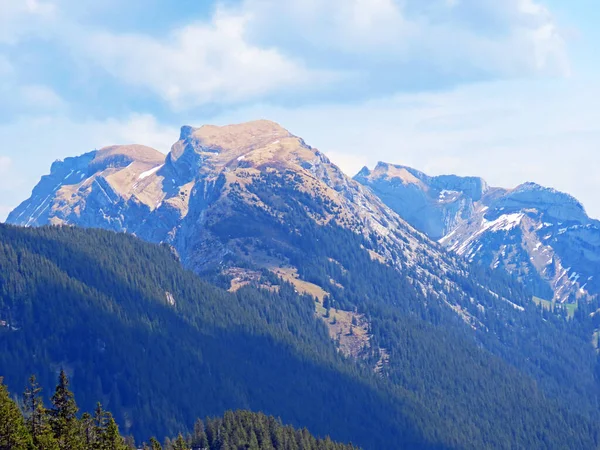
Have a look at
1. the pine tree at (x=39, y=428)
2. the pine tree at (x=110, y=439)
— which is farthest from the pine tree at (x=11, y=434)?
the pine tree at (x=110, y=439)

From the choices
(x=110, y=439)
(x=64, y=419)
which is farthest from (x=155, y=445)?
(x=64, y=419)

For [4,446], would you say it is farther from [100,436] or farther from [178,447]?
[178,447]

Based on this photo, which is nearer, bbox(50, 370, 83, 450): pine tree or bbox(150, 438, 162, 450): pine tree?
bbox(50, 370, 83, 450): pine tree

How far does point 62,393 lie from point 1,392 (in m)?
8.27

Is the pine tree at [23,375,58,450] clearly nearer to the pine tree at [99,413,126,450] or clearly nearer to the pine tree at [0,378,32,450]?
the pine tree at [0,378,32,450]

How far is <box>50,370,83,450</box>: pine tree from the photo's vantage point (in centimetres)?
15175

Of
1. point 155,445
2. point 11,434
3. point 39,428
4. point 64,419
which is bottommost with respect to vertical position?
point 155,445

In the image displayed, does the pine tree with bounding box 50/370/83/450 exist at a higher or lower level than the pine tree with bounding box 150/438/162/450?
higher

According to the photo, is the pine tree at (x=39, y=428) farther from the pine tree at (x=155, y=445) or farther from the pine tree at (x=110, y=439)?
the pine tree at (x=155, y=445)

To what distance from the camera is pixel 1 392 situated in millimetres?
152125

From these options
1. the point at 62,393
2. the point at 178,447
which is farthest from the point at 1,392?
the point at 178,447

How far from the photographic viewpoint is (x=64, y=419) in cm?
15525

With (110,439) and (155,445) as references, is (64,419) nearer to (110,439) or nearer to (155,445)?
(110,439)

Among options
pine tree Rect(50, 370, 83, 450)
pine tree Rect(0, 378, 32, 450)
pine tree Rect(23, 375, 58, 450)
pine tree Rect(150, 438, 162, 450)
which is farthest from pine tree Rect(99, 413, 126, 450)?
pine tree Rect(0, 378, 32, 450)
